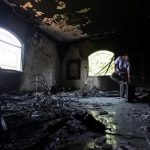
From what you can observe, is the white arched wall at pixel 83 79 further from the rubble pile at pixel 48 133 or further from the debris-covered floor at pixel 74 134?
the rubble pile at pixel 48 133

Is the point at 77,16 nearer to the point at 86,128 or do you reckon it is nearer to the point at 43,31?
the point at 43,31

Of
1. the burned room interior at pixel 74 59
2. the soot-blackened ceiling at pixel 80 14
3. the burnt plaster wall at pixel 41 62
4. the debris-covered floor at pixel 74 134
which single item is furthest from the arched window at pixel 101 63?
the debris-covered floor at pixel 74 134

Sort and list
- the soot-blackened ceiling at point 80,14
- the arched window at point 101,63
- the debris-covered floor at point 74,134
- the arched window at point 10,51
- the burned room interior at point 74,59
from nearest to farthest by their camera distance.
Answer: the debris-covered floor at point 74,134 < the burned room interior at point 74,59 < the soot-blackened ceiling at point 80,14 < the arched window at point 10,51 < the arched window at point 101,63

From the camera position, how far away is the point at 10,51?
772 cm

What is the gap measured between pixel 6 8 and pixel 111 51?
4868 millimetres

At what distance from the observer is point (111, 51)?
951cm

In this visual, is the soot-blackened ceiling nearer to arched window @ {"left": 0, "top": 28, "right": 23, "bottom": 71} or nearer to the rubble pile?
arched window @ {"left": 0, "top": 28, "right": 23, "bottom": 71}

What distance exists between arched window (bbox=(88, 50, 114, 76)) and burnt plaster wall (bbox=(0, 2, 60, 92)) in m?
1.81

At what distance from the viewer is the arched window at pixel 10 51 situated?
731 cm

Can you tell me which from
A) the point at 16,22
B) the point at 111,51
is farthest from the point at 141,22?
the point at 16,22

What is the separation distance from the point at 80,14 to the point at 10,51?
2.98 meters

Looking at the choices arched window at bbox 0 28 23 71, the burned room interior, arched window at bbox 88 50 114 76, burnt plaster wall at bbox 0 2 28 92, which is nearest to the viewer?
the burned room interior

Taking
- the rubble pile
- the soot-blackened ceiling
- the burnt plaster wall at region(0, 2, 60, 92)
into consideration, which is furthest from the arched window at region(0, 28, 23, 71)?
the rubble pile

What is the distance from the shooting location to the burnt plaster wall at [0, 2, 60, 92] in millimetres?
7363
